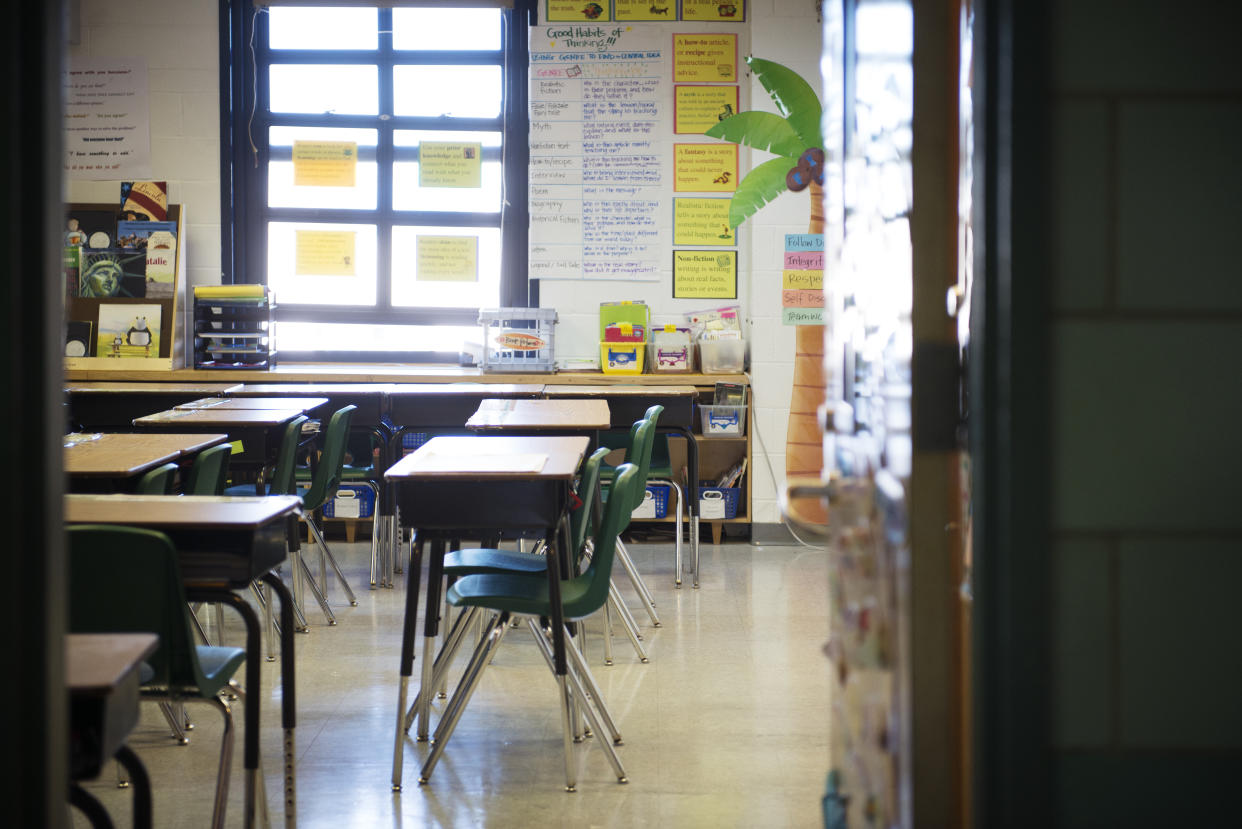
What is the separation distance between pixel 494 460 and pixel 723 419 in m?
2.99

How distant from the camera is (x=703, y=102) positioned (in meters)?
6.10

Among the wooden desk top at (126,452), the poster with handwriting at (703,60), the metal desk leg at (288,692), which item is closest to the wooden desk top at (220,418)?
the wooden desk top at (126,452)

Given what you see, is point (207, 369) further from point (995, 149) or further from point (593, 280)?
point (995, 149)

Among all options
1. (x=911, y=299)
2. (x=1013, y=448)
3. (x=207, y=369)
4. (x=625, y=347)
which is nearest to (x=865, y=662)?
(x=1013, y=448)

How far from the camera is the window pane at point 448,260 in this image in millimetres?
6293

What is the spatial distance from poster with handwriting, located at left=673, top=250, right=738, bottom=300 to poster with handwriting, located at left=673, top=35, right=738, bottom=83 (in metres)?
0.93

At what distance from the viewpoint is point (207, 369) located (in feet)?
19.1

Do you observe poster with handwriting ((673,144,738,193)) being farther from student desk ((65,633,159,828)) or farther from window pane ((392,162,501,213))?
student desk ((65,633,159,828))

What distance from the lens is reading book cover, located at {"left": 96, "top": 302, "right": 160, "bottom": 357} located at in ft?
19.4

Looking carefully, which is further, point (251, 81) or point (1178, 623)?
point (251, 81)

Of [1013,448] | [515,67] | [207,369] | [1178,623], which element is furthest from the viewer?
[515,67]

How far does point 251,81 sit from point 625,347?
251 cm

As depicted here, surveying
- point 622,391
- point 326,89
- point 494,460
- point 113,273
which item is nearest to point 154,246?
point 113,273

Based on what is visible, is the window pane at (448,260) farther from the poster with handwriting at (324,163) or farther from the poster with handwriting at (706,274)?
the poster with handwriting at (706,274)
